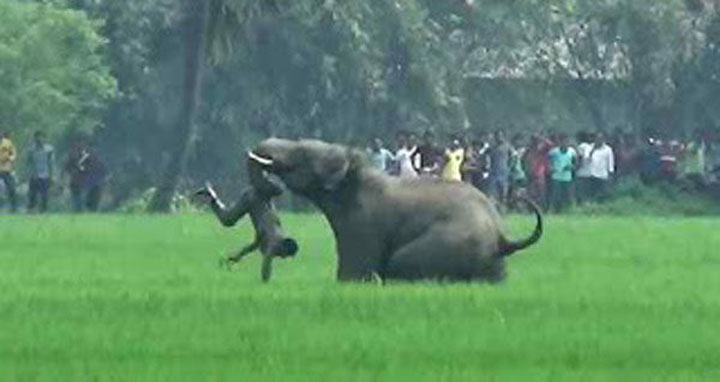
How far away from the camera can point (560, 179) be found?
62.2m

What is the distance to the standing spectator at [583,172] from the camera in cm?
6328

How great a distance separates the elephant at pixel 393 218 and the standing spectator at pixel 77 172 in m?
36.1

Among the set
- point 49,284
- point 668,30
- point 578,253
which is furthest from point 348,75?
point 49,284

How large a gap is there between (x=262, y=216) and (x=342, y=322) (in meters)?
6.80

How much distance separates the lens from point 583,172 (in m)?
63.4

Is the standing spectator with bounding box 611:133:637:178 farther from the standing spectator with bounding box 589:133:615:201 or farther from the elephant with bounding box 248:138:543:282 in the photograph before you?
the elephant with bounding box 248:138:543:282

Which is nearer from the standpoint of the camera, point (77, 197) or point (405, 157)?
point (405, 157)

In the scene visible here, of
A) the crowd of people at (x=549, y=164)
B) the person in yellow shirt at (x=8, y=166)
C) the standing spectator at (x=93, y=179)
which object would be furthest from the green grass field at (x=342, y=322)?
the standing spectator at (x=93, y=179)

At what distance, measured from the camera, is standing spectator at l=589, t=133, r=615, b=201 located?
6303 centimetres

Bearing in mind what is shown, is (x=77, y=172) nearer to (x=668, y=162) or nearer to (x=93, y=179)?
(x=93, y=179)

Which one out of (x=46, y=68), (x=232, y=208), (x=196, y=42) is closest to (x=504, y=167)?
(x=196, y=42)

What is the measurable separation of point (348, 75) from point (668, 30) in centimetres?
716

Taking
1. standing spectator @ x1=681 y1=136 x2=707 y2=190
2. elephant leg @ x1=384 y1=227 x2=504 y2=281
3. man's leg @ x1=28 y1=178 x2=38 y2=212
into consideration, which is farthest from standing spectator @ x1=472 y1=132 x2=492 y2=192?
elephant leg @ x1=384 y1=227 x2=504 y2=281

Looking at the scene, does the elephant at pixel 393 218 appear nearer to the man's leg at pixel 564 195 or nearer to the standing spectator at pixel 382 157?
the standing spectator at pixel 382 157
